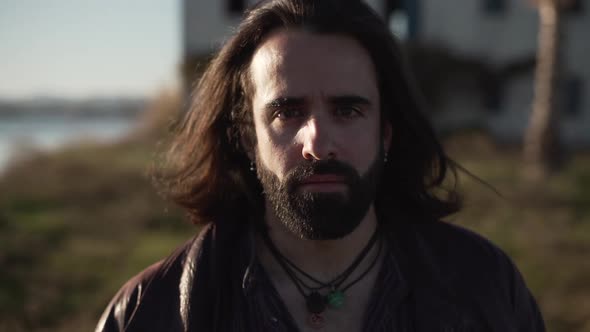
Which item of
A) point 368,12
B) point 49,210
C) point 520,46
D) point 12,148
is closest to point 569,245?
point 368,12

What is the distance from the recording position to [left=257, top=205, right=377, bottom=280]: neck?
2.41 meters

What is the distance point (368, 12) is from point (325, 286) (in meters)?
0.96

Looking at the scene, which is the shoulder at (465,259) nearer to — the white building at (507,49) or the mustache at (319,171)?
the mustache at (319,171)

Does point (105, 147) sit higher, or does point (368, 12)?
point (368, 12)

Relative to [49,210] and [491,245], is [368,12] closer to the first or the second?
[491,245]

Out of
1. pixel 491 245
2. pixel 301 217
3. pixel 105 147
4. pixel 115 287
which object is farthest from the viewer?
pixel 105 147

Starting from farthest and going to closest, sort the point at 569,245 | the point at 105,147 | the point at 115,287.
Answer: the point at 105,147 → the point at 569,245 → the point at 115,287

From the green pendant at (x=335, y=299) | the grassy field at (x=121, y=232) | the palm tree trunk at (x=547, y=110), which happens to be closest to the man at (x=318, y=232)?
the green pendant at (x=335, y=299)

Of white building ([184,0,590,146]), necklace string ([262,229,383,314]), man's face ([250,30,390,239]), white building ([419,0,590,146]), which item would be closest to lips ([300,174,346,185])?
man's face ([250,30,390,239])

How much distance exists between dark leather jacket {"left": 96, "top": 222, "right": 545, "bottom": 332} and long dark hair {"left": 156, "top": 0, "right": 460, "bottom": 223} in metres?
0.23

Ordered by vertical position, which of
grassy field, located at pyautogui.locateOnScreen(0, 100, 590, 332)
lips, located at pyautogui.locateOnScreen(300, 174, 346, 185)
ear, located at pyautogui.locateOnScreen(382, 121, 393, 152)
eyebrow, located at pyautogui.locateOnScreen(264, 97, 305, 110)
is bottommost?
grassy field, located at pyautogui.locateOnScreen(0, 100, 590, 332)

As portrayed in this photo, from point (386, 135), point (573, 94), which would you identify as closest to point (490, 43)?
point (573, 94)

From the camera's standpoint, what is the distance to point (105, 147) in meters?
17.2

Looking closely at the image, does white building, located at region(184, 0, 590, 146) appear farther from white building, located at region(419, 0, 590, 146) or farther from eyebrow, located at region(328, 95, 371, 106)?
eyebrow, located at region(328, 95, 371, 106)
